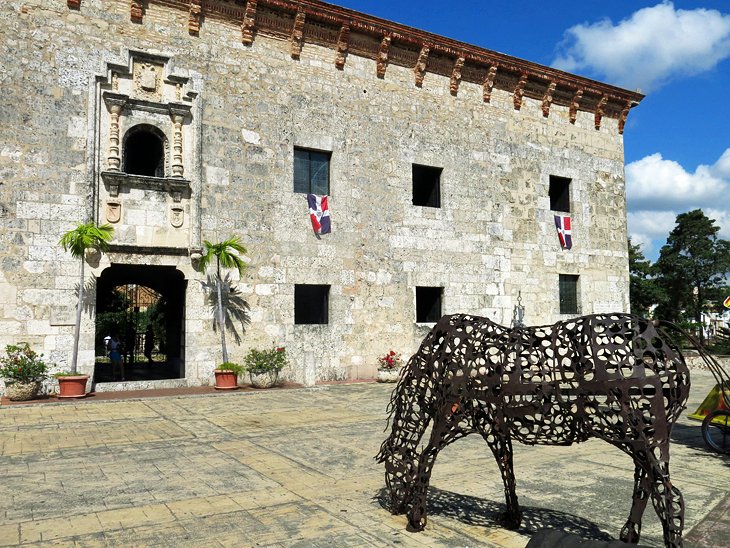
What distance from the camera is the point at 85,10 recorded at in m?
14.5

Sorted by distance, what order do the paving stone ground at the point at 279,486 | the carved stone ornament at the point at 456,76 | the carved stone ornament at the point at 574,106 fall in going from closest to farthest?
1. the paving stone ground at the point at 279,486
2. the carved stone ornament at the point at 456,76
3. the carved stone ornament at the point at 574,106

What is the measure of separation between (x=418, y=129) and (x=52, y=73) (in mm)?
10513

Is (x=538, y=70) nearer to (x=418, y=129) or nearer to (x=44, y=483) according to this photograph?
(x=418, y=129)

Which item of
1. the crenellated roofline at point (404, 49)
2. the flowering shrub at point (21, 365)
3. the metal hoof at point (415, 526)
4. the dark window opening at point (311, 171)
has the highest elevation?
the crenellated roofline at point (404, 49)

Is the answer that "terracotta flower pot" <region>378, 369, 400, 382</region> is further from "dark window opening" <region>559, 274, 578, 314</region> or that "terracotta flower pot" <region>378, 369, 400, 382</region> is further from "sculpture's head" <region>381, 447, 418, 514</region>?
"sculpture's head" <region>381, 447, 418, 514</region>

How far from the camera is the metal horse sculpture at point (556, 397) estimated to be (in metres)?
4.24

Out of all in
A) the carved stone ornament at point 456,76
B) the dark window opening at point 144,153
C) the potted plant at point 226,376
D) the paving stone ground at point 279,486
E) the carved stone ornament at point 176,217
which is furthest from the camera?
the carved stone ornament at point 456,76

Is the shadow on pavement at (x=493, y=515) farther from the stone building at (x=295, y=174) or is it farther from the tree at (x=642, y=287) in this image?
the tree at (x=642, y=287)

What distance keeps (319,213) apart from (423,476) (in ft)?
40.5

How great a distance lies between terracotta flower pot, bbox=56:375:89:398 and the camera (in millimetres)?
12922

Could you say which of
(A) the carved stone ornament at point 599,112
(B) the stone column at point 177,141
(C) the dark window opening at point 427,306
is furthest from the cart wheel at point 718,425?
(A) the carved stone ornament at point 599,112

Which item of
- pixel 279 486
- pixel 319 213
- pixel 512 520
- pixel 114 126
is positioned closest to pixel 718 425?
pixel 512 520

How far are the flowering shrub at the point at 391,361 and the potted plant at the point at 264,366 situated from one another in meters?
3.22

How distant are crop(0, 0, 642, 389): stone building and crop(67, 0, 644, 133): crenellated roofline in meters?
0.06
